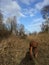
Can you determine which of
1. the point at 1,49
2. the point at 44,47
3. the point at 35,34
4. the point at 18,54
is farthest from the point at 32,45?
the point at 35,34

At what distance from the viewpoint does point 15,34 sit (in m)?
14.3

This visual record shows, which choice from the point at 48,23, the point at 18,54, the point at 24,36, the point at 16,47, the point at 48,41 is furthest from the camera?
the point at 48,23

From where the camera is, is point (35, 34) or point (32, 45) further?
point (35, 34)

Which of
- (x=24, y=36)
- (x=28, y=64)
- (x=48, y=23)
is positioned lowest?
(x=28, y=64)

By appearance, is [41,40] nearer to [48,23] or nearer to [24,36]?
[24,36]

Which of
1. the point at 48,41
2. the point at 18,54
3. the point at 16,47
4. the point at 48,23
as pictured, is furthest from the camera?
the point at 48,23

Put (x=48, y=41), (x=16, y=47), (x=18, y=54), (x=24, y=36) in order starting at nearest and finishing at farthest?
1. (x=18, y=54)
2. (x=16, y=47)
3. (x=48, y=41)
4. (x=24, y=36)

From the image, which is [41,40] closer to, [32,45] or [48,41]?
[48,41]

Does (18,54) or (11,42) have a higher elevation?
(11,42)

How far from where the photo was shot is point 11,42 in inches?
455

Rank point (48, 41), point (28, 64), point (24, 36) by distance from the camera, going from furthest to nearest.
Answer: point (24, 36) → point (48, 41) → point (28, 64)

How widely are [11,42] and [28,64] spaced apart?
444 centimetres

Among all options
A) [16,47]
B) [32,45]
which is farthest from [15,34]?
[32,45]

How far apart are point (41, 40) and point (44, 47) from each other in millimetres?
2027
